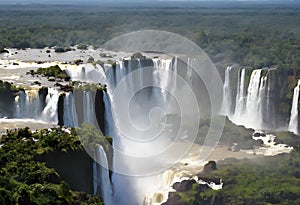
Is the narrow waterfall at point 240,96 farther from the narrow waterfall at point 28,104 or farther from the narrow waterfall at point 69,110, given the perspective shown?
the narrow waterfall at point 28,104

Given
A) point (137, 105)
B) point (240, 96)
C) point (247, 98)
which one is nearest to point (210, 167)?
point (137, 105)

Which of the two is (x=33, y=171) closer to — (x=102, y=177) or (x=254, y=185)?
(x=102, y=177)

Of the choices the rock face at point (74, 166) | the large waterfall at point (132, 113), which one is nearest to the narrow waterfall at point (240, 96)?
the large waterfall at point (132, 113)

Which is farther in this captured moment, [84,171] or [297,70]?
[297,70]

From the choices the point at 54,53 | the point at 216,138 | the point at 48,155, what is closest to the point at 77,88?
the point at 48,155

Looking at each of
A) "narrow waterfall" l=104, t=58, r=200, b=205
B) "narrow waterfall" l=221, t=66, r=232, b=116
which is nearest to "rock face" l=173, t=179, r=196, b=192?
"narrow waterfall" l=104, t=58, r=200, b=205

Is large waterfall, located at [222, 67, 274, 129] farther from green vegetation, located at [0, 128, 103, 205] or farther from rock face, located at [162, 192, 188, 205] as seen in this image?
green vegetation, located at [0, 128, 103, 205]

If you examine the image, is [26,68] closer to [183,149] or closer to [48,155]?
[183,149]
